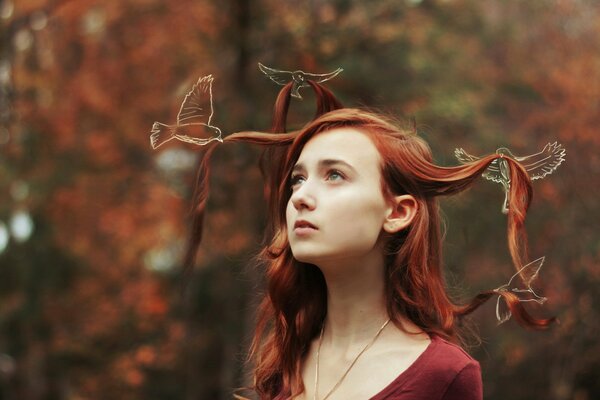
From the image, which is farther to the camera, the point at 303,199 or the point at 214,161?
the point at 214,161

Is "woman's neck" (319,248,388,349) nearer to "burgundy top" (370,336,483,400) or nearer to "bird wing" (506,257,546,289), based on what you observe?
"burgundy top" (370,336,483,400)

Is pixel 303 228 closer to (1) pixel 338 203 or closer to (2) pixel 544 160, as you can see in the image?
(1) pixel 338 203

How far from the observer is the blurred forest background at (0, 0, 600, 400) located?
1223cm

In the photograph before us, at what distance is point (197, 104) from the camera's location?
3240 millimetres

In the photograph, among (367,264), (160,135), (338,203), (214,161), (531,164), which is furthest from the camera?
(214,161)

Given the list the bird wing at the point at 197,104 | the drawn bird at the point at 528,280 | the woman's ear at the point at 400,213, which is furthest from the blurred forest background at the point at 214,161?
the woman's ear at the point at 400,213

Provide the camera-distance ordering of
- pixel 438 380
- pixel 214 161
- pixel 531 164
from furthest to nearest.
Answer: pixel 214 161 < pixel 531 164 < pixel 438 380

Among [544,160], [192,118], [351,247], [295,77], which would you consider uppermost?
[295,77]

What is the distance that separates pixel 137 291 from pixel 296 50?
20.5 feet

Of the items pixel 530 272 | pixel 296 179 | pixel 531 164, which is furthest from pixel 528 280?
pixel 296 179

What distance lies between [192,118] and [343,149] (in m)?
0.59

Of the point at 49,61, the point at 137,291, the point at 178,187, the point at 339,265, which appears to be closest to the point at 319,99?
the point at 339,265

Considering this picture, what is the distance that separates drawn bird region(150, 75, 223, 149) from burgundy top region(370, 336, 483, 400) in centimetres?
94

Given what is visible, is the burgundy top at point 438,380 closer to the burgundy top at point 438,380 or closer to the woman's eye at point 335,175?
the burgundy top at point 438,380
